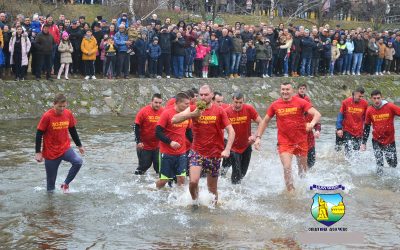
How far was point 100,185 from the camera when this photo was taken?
12.5 m

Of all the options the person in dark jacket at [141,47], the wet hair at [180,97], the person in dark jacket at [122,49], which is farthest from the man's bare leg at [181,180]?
the person in dark jacket at [141,47]

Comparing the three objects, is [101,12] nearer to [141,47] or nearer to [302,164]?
[141,47]

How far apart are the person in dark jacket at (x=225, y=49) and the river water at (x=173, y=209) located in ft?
28.5

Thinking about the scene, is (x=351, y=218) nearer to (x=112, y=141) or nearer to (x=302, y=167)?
(x=302, y=167)

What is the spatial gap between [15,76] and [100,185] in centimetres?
919

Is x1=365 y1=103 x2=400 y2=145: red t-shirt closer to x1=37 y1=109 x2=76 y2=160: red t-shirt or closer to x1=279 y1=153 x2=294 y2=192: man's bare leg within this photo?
x1=279 y1=153 x2=294 y2=192: man's bare leg

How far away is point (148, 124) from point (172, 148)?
4.52 feet

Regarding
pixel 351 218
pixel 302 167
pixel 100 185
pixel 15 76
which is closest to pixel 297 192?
pixel 302 167

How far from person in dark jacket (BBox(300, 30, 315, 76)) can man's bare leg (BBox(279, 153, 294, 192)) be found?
583 inches

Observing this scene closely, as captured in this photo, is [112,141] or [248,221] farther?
[112,141]

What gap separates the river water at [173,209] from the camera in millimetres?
9141

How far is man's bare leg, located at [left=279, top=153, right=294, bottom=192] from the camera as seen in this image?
11.5 m

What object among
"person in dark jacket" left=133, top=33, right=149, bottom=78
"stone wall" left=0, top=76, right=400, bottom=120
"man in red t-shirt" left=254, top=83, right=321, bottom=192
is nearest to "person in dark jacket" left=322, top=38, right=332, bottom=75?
"stone wall" left=0, top=76, right=400, bottom=120

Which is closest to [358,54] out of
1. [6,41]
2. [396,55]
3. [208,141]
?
[396,55]
